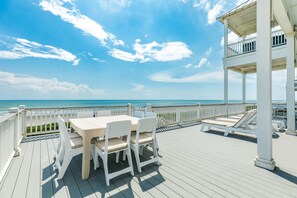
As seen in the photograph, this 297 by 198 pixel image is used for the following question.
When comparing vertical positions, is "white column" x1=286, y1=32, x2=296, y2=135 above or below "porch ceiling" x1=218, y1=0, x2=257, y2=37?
below

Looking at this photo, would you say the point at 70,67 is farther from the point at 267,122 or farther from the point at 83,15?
the point at 267,122

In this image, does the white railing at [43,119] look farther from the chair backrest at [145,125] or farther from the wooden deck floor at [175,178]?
the chair backrest at [145,125]

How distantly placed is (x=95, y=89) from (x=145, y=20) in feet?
94.7

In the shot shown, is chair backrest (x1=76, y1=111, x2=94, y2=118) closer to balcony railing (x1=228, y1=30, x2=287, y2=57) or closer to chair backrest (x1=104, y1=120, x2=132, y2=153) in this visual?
chair backrest (x1=104, y1=120, x2=132, y2=153)

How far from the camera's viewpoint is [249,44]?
761 cm

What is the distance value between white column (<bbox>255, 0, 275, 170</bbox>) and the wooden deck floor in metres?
0.29

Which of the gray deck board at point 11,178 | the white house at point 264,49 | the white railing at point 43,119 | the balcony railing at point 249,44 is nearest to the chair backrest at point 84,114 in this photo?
the white railing at point 43,119

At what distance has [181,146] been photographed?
3666 millimetres

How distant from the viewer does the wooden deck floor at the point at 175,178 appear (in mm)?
1807

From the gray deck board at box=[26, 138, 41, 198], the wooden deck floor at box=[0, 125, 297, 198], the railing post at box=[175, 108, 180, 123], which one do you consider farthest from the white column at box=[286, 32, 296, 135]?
the gray deck board at box=[26, 138, 41, 198]

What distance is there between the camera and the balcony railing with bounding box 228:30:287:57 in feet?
21.8

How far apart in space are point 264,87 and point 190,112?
14.4ft

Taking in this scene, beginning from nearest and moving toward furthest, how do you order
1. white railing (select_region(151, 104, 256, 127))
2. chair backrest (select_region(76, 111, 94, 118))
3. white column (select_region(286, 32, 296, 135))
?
chair backrest (select_region(76, 111, 94, 118)) → white column (select_region(286, 32, 296, 135)) → white railing (select_region(151, 104, 256, 127))

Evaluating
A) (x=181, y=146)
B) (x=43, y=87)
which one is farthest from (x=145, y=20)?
(x=43, y=87)
